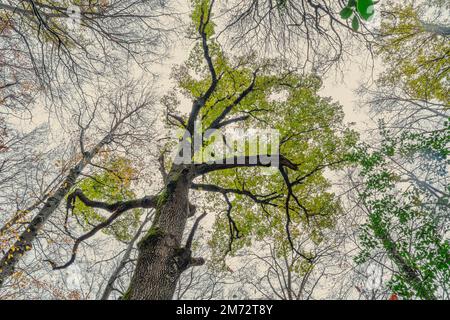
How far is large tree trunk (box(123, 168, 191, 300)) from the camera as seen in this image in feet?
8.59

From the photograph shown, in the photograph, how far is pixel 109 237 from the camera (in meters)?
8.32

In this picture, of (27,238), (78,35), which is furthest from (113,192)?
(78,35)

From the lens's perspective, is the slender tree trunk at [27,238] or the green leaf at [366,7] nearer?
the green leaf at [366,7]

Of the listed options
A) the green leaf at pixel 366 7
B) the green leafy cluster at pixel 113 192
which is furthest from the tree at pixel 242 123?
the green leaf at pixel 366 7

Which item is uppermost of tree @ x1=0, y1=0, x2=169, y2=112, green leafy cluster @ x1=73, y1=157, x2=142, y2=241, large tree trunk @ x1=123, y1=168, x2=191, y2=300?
tree @ x1=0, y1=0, x2=169, y2=112

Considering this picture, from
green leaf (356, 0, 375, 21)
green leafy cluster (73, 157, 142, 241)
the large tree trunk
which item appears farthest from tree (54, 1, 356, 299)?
green leaf (356, 0, 375, 21)

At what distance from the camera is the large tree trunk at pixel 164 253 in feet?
8.59

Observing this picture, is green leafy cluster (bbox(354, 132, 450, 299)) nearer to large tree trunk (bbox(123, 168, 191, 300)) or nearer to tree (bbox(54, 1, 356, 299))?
tree (bbox(54, 1, 356, 299))

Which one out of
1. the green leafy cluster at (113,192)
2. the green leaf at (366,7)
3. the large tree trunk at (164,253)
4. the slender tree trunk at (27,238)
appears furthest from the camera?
the green leafy cluster at (113,192)

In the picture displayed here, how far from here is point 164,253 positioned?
2.97m

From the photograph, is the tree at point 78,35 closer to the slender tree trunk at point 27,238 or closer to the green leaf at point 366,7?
the slender tree trunk at point 27,238
